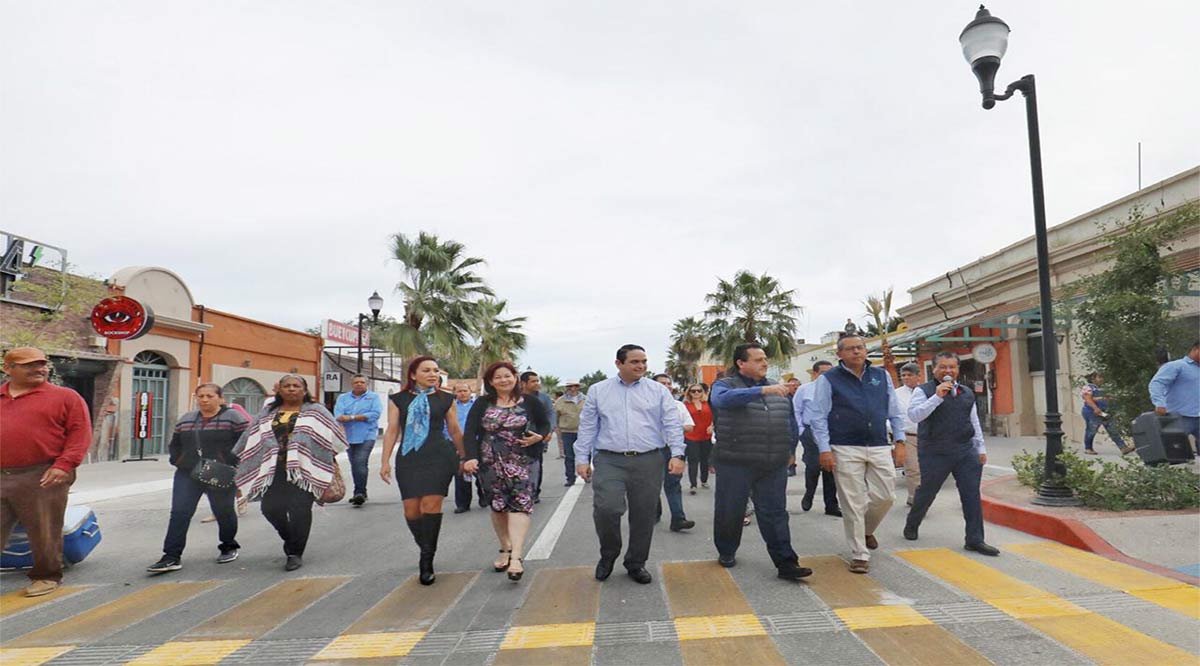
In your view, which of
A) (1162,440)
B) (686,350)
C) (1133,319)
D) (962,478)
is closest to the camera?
(962,478)

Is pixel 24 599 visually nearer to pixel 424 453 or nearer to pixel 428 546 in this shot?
pixel 428 546

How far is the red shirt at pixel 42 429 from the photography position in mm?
5379

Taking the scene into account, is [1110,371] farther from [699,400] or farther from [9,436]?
[9,436]

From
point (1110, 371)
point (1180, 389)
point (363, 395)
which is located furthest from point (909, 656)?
point (363, 395)

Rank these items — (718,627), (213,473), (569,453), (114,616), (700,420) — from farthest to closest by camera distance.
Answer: (569,453) < (700,420) < (213,473) < (114,616) < (718,627)

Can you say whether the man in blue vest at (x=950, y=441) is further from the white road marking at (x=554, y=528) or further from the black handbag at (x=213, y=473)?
the black handbag at (x=213, y=473)

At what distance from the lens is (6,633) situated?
15.0ft

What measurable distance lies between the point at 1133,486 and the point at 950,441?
1.96m

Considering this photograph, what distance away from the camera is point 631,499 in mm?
5355

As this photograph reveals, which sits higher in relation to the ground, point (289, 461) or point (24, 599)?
point (289, 461)

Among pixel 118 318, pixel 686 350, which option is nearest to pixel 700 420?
pixel 118 318

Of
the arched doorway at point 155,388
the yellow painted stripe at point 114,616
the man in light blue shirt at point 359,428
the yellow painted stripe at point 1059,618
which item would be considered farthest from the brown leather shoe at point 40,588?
the arched doorway at point 155,388

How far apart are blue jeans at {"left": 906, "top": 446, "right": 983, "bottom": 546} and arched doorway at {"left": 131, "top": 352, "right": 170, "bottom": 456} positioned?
19.5 metres

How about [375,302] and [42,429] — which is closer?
[42,429]
